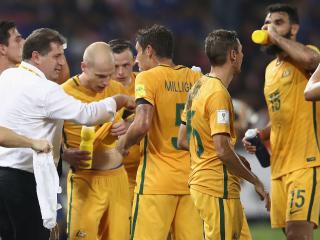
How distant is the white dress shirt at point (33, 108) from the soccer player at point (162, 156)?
537mm

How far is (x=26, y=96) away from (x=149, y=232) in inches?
62.5

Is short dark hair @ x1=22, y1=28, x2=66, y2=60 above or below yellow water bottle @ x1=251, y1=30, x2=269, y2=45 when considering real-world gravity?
→ below

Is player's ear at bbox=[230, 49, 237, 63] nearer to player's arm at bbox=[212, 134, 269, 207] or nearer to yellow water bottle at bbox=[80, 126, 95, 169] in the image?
player's arm at bbox=[212, 134, 269, 207]

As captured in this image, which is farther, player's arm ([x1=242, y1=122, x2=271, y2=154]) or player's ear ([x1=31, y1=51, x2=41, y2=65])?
player's arm ([x1=242, y1=122, x2=271, y2=154])

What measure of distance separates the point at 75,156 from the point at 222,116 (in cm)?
180

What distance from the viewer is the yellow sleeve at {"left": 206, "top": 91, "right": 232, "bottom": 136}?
6953 mm

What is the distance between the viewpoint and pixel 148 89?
7852 mm

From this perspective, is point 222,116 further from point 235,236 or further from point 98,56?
point 98,56

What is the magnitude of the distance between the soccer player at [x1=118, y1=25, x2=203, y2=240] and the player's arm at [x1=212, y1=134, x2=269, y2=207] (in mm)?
1002

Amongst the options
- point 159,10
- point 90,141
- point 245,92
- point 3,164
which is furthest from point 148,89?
point 159,10

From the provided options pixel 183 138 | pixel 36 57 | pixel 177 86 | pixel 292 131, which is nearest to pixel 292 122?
pixel 292 131

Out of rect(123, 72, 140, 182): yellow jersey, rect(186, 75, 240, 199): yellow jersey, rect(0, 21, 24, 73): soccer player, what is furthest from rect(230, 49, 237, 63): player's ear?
rect(0, 21, 24, 73): soccer player

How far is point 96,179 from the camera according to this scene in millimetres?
8430

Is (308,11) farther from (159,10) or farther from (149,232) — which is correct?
(149,232)
